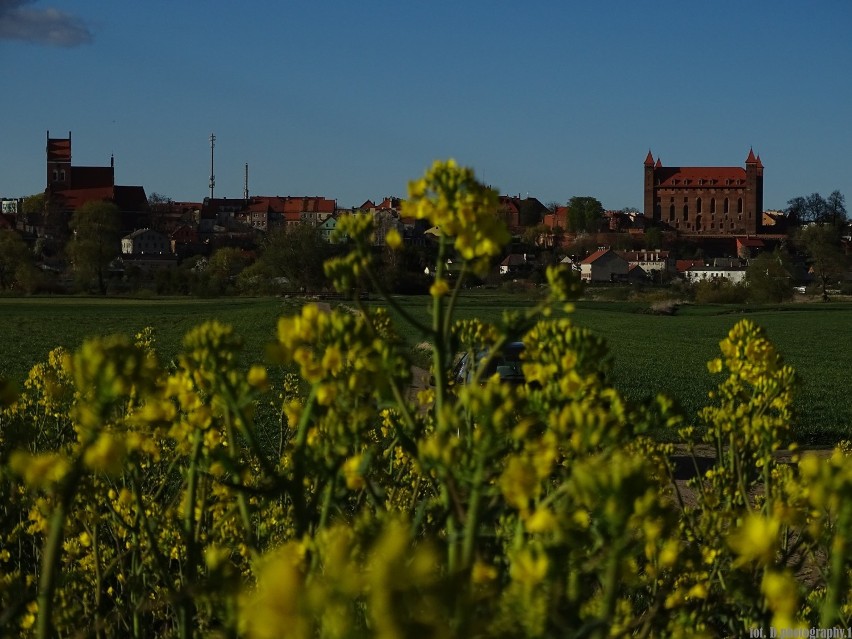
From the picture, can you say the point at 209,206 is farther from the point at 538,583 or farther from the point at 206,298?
the point at 538,583

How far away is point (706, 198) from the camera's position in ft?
596

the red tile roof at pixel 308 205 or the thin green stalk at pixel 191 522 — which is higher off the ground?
the red tile roof at pixel 308 205

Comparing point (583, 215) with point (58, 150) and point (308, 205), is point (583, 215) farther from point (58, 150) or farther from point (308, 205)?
point (58, 150)

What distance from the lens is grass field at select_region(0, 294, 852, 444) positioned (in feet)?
71.4

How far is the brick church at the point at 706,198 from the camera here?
180 m

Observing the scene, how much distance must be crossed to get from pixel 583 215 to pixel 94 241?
276 ft

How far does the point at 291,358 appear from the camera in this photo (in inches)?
74.5

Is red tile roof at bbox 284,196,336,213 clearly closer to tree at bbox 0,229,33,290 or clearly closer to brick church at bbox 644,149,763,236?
brick church at bbox 644,149,763,236

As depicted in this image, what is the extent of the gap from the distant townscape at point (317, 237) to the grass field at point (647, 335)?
11092mm

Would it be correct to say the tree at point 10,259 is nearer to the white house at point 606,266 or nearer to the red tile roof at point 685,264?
the white house at point 606,266

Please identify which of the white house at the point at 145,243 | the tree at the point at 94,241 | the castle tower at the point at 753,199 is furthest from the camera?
the castle tower at the point at 753,199

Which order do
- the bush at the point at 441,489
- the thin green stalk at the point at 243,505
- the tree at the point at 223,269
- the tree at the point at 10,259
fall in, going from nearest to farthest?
the bush at the point at 441,489, the thin green stalk at the point at 243,505, the tree at the point at 223,269, the tree at the point at 10,259

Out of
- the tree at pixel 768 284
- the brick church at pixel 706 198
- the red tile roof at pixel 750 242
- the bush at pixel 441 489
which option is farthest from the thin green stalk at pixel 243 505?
the brick church at pixel 706 198

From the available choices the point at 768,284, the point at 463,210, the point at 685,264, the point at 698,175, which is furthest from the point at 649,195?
the point at 463,210
